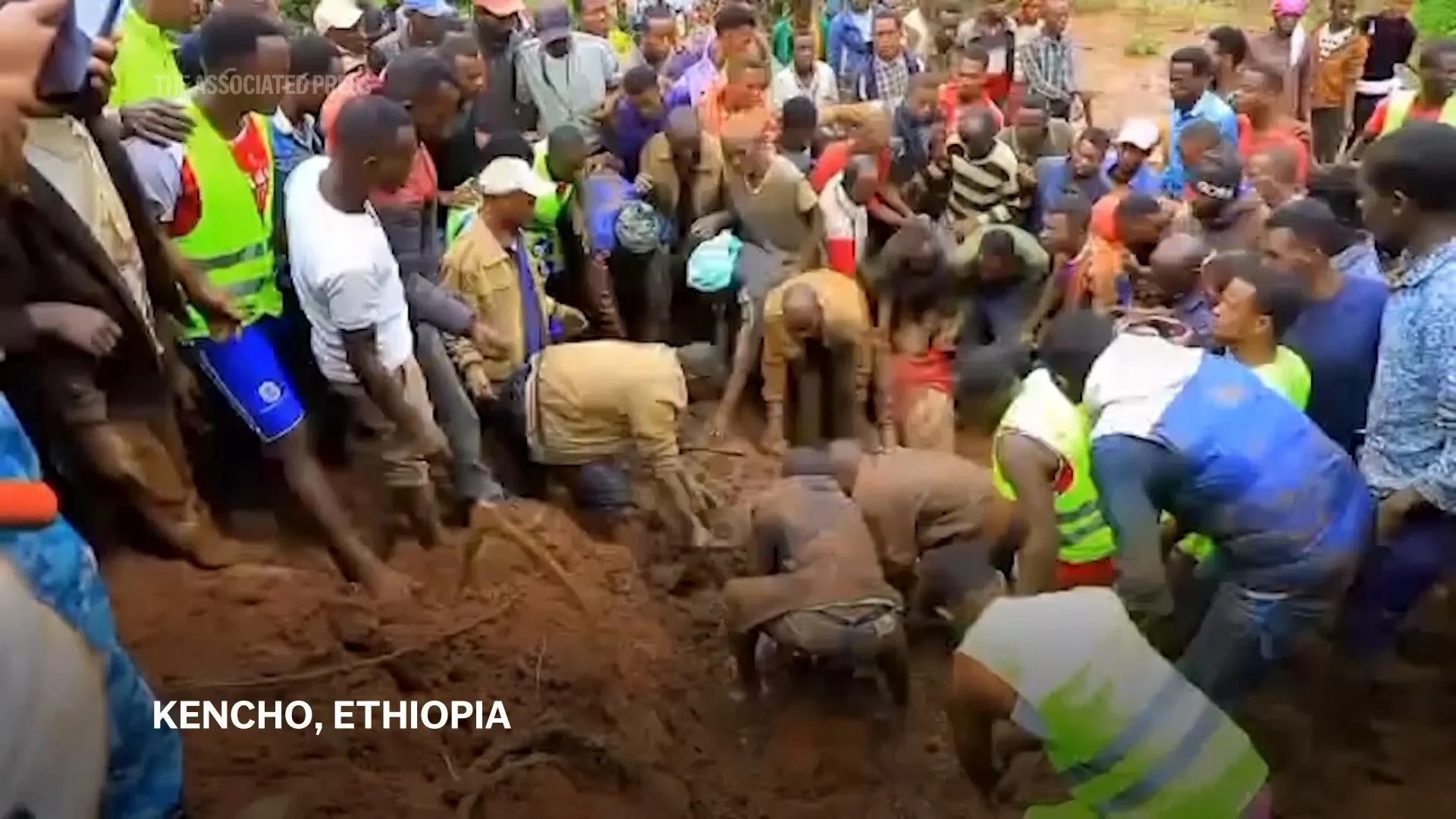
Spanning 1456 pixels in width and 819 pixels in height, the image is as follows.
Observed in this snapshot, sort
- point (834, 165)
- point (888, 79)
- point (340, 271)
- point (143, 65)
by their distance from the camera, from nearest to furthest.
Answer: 1. point (340, 271)
2. point (143, 65)
3. point (834, 165)
4. point (888, 79)

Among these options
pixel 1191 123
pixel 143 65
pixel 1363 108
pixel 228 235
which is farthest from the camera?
pixel 1363 108

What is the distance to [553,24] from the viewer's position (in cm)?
595

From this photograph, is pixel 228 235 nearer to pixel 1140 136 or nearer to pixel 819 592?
pixel 819 592

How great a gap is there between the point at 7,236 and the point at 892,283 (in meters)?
2.81

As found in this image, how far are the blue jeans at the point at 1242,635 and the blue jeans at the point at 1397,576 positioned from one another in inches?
10.7

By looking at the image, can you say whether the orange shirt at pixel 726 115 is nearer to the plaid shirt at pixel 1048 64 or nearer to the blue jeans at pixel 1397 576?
the plaid shirt at pixel 1048 64

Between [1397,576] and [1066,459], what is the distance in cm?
73

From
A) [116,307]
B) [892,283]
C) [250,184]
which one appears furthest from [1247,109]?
[116,307]

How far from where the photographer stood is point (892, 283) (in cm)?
499

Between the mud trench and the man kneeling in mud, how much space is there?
0.21 m

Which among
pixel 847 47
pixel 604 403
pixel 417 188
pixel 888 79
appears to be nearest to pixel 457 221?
pixel 417 188

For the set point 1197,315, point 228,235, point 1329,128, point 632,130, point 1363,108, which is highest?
point 228,235

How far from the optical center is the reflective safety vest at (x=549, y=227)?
16.3 feet

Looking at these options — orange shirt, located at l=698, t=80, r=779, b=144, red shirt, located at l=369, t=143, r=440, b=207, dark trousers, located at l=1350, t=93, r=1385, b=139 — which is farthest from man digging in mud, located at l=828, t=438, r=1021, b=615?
dark trousers, located at l=1350, t=93, r=1385, b=139
